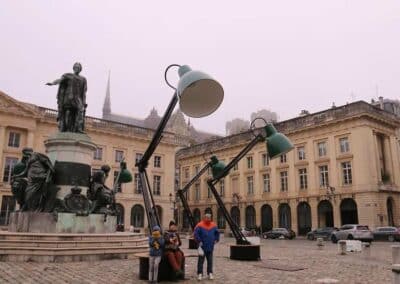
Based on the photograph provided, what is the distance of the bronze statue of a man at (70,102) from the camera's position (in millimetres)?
13086

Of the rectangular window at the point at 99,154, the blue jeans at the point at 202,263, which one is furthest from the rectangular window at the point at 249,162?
the blue jeans at the point at 202,263

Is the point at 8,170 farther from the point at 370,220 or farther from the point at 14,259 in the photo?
the point at 370,220

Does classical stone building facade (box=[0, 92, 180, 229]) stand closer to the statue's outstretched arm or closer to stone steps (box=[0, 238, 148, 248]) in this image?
the statue's outstretched arm

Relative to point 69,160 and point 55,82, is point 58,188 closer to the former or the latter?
point 69,160

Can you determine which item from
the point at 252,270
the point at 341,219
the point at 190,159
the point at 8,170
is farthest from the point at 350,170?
the point at 8,170

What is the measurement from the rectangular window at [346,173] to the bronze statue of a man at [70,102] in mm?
31201

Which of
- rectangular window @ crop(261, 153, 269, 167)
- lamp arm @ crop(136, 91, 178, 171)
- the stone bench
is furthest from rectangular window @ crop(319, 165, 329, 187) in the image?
the stone bench

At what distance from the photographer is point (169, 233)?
26.3 ft

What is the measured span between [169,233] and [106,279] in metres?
1.58

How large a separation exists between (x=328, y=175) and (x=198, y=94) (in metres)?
35.3

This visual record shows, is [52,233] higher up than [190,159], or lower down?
lower down

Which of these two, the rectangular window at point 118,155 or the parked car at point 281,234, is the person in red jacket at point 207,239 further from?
the rectangular window at point 118,155

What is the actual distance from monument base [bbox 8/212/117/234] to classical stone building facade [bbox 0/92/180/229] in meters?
25.0

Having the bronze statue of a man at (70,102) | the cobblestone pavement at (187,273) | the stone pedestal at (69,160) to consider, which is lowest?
the cobblestone pavement at (187,273)
